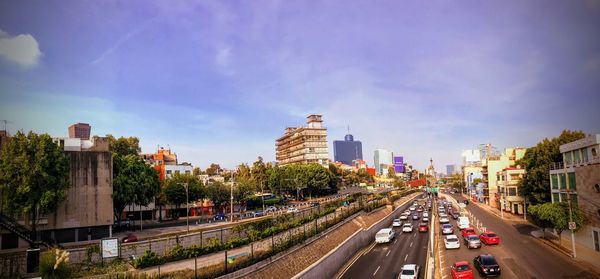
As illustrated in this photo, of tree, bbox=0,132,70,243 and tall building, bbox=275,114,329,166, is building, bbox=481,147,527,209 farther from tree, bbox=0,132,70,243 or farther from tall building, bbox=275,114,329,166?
tree, bbox=0,132,70,243

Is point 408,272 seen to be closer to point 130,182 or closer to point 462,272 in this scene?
point 462,272

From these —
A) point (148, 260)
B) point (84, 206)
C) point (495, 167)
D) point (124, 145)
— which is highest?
point (124, 145)

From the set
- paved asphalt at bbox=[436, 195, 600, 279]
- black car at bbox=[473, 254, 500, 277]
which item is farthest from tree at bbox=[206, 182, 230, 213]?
black car at bbox=[473, 254, 500, 277]

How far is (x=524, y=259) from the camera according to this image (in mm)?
37219

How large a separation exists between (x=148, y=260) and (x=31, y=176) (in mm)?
26628

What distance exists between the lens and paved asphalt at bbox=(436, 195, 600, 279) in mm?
31297

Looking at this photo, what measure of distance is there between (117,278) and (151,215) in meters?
71.7

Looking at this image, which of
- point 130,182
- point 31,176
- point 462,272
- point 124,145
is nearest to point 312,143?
point 124,145

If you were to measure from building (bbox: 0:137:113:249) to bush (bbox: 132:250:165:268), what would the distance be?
95.4 ft

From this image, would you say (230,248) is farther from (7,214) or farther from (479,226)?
(479,226)

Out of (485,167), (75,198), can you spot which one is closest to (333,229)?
(75,198)

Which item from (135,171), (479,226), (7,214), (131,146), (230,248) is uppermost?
(131,146)

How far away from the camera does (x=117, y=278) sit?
71.6 feet

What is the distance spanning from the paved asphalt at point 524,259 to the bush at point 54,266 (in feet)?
94.5
